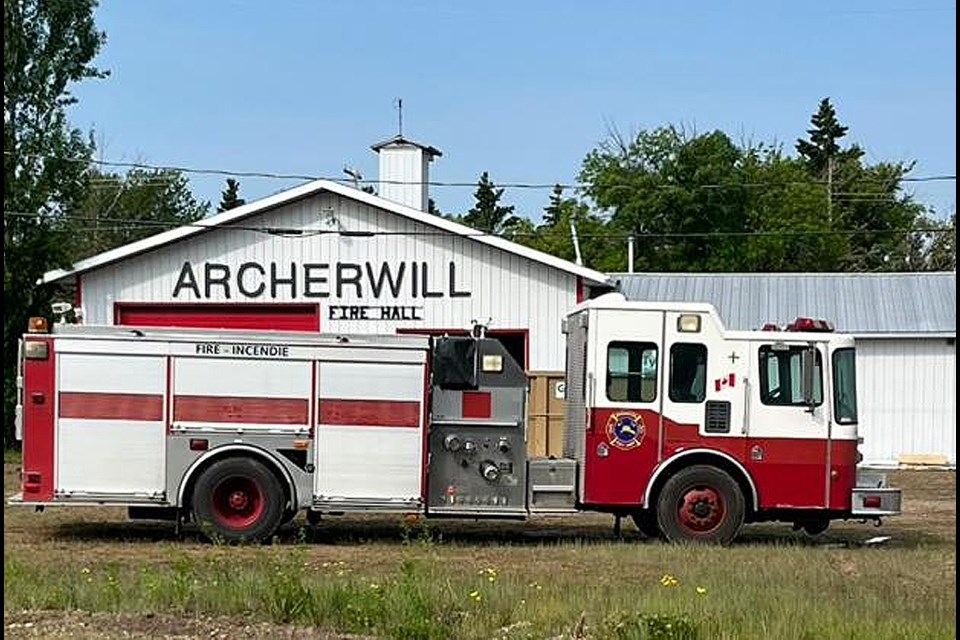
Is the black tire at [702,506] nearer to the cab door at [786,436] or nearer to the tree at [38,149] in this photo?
the cab door at [786,436]

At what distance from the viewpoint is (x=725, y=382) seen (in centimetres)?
1579

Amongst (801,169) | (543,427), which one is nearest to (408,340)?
(543,427)

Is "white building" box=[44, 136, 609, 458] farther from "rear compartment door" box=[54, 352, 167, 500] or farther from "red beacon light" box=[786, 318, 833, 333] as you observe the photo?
"rear compartment door" box=[54, 352, 167, 500]

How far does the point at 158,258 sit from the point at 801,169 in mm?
42960

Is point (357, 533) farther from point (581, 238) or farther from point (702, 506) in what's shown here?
point (581, 238)

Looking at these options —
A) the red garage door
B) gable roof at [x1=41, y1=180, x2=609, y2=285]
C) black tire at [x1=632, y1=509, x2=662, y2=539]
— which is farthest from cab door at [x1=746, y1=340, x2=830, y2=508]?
the red garage door

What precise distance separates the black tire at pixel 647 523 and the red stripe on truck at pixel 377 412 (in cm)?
261

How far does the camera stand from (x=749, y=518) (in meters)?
16.0

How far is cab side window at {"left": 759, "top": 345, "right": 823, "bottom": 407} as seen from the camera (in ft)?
51.9

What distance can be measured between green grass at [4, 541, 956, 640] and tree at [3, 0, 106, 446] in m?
21.4

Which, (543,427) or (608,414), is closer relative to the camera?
(608,414)

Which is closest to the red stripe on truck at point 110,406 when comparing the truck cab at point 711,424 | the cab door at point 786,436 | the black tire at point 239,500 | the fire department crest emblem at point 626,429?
the black tire at point 239,500

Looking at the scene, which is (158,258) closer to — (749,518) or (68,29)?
(68,29)

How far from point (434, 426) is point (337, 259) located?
14225mm
